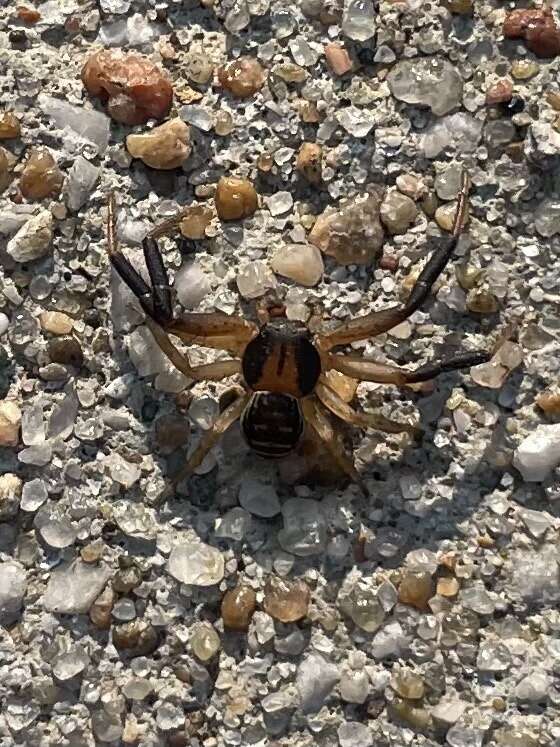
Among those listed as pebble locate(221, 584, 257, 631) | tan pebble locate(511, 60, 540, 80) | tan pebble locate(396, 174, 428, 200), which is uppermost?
tan pebble locate(511, 60, 540, 80)

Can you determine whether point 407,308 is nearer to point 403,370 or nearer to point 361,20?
point 403,370

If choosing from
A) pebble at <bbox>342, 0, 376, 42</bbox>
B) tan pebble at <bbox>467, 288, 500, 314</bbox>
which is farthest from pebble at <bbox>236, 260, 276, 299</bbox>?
pebble at <bbox>342, 0, 376, 42</bbox>

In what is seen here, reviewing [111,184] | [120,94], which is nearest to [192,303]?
[111,184]

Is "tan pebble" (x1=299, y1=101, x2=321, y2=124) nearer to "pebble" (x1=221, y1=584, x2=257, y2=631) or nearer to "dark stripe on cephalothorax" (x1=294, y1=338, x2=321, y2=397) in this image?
"dark stripe on cephalothorax" (x1=294, y1=338, x2=321, y2=397)

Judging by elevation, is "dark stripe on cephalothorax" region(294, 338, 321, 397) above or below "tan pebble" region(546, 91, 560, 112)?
below

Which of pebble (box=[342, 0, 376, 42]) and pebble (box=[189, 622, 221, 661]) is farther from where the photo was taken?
pebble (box=[342, 0, 376, 42])

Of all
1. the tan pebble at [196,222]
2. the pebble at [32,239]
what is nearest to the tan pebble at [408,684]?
the tan pebble at [196,222]

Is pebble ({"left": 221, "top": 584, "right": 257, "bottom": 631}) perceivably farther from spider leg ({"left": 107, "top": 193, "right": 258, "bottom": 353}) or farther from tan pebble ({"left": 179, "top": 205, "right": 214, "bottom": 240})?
tan pebble ({"left": 179, "top": 205, "right": 214, "bottom": 240})

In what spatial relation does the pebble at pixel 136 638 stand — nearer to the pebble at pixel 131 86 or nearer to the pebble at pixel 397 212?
the pebble at pixel 397 212
